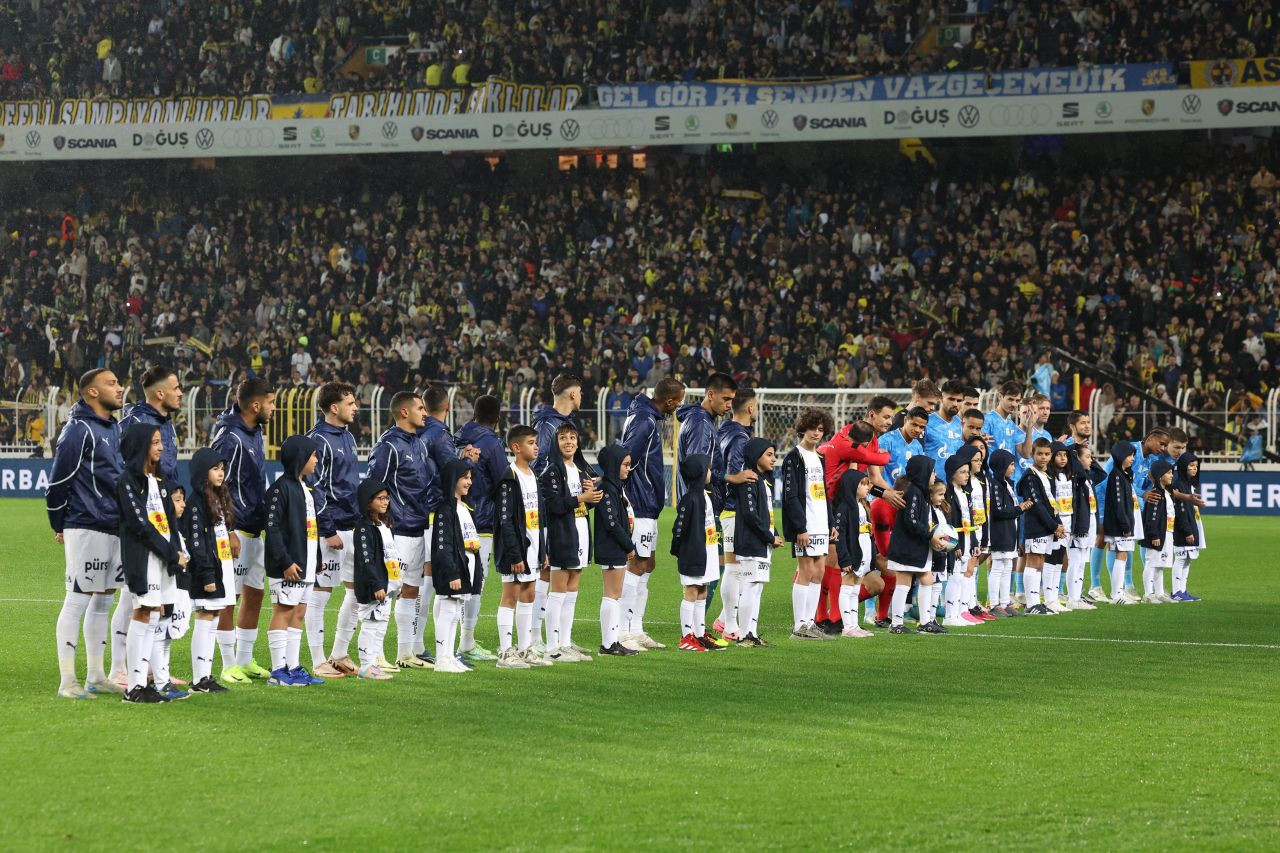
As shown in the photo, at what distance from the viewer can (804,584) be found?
12586 mm

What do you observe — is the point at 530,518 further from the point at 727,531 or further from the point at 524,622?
the point at 727,531

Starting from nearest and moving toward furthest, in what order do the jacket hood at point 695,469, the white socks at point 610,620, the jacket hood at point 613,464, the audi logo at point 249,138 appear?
the jacket hood at point 613,464 → the white socks at point 610,620 → the jacket hood at point 695,469 → the audi logo at point 249,138

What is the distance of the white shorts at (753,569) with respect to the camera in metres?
12.0

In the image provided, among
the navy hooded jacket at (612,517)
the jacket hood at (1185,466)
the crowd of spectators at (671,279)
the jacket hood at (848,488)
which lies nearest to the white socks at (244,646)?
the navy hooded jacket at (612,517)

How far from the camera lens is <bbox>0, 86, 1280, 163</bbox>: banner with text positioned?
32594 mm

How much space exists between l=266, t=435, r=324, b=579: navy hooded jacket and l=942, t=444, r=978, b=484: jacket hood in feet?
20.1

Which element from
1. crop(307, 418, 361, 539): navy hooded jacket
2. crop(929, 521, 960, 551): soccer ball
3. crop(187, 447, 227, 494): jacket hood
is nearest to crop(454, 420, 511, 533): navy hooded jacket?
crop(307, 418, 361, 539): navy hooded jacket

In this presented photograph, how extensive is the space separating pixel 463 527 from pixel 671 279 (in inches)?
976

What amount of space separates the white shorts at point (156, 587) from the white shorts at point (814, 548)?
4863 mm

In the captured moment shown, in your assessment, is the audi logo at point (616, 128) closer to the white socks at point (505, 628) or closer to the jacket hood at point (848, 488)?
the jacket hood at point (848, 488)

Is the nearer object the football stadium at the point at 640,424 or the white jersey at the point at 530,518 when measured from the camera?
the football stadium at the point at 640,424

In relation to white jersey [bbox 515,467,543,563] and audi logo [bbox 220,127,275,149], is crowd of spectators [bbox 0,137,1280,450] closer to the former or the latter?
audi logo [bbox 220,127,275,149]

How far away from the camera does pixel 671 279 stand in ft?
115

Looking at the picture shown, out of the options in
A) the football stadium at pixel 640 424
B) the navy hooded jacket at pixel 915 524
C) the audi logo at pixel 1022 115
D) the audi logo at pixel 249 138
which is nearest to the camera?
the football stadium at pixel 640 424
